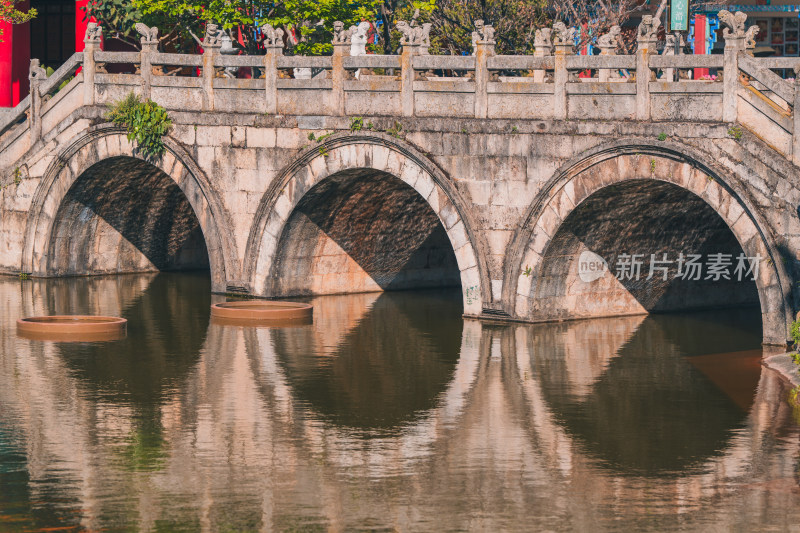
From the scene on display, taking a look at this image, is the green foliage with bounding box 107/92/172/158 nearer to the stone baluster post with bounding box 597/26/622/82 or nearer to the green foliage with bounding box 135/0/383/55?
the green foliage with bounding box 135/0/383/55

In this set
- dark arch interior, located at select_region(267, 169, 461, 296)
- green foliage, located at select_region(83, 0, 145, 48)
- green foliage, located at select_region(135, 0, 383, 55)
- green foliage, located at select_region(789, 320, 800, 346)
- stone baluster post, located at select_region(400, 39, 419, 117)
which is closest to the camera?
green foliage, located at select_region(789, 320, 800, 346)

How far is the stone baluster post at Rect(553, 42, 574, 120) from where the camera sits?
27.7m

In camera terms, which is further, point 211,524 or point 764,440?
point 764,440

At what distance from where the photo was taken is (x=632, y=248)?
29.9 meters

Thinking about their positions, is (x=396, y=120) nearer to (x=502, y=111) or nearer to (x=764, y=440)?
(x=502, y=111)

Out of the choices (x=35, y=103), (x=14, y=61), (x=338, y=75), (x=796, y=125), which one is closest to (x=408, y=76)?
(x=338, y=75)

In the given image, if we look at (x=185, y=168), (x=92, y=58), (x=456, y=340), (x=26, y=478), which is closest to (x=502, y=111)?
(x=456, y=340)

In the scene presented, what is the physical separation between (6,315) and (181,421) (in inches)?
423

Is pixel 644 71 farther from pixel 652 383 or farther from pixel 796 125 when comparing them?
pixel 652 383

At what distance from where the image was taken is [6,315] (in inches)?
1240

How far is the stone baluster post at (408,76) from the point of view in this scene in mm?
29594

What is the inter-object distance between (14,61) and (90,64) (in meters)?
11.2

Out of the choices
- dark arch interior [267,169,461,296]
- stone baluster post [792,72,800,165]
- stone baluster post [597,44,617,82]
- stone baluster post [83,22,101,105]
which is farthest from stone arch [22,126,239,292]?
stone baluster post [792,72,800,165]

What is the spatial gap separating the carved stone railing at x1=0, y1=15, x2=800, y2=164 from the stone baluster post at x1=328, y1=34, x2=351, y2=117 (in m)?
0.02
